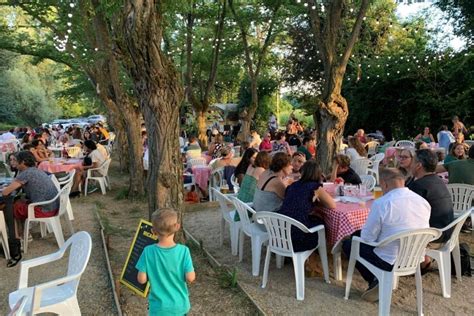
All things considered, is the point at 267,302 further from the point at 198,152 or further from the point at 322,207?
the point at 198,152

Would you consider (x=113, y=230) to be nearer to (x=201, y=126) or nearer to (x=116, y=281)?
(x=116, y=281)

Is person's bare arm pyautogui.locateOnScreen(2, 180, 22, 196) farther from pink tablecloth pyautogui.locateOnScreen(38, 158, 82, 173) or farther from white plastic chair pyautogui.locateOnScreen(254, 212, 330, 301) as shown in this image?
pink tablecloth pyautogui.locateOnScreen(38, 158, 82, 173)

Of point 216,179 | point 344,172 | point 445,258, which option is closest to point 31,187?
point 216,179

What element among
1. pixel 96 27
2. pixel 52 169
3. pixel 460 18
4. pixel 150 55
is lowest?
pixel 52 169

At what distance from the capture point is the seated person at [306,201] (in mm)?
4254

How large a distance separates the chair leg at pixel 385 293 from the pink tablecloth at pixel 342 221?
0.70m

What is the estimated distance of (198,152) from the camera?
11.0 meters

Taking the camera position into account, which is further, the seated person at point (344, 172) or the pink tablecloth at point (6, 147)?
the pink tablecloth at point (6, 147)

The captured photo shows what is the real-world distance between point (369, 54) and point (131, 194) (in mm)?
15043

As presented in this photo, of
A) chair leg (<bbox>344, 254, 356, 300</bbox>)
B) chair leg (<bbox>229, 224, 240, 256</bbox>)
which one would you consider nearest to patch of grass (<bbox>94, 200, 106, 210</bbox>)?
chair leg (<bbox>229, 224, 240, 256</bbox>)

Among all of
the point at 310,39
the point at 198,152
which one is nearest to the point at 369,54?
the point at 310,39

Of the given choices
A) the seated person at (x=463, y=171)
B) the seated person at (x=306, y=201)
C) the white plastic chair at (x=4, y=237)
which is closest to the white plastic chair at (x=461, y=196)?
the seated person at (x=463, y=171)

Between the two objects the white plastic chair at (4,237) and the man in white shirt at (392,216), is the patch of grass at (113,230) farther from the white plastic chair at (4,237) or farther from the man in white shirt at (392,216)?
the man in white shirt at (392,216)

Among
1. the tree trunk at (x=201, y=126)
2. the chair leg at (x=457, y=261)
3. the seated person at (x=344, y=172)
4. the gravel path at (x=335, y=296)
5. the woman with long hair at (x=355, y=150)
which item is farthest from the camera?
the tree trunk at (x=201, y=126)
